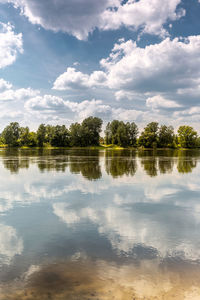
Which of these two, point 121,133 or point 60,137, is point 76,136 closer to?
point 60,137

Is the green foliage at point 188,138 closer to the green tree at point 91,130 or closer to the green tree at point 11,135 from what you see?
the green tree at point 91,130

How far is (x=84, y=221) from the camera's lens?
34.2 feet

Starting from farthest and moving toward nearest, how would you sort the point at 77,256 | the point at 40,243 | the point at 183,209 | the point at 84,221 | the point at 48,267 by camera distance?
the point at 183,209 → the point at 84,221 → the point at 40,243 → the point at 77,256 → the point at 48,267

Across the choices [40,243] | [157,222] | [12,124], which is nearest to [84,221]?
[40,243]

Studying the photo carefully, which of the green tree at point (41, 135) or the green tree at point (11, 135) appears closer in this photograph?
the green tree at point (41, 135)

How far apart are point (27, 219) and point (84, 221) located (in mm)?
2794

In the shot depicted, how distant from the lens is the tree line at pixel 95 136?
161 meters

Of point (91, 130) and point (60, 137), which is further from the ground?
point (91, 130)

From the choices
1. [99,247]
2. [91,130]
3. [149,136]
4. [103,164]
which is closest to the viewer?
[99,247]

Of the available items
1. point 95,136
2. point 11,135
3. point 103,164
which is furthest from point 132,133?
point 103,164

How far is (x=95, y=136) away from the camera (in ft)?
546

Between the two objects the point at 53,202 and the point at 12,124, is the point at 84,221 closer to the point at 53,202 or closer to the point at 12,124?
the point at 53,202

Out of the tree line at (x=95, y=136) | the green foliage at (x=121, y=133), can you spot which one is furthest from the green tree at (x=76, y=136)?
the green foliage at (x=121, y=133)

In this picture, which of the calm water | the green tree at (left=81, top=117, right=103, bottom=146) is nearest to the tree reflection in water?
the calm water
